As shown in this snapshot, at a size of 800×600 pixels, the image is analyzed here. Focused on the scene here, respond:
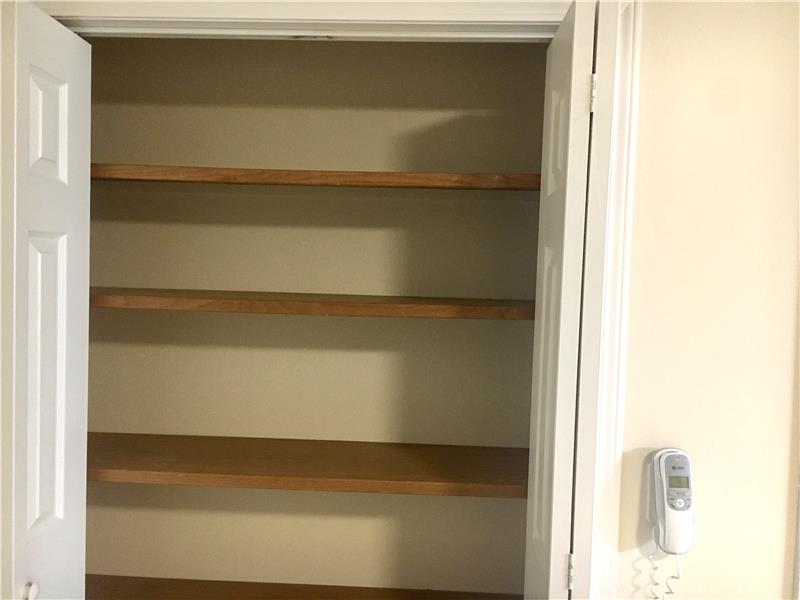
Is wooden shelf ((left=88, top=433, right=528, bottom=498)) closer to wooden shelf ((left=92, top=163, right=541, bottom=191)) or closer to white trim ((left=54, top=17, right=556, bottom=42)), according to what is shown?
wooden shelf ((left=92, top=163, right=541, bottom=191))

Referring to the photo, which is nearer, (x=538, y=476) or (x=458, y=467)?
(x=538, y=476)

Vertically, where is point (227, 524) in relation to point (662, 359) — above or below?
below

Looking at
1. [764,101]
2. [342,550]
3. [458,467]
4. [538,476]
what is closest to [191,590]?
[342,550]

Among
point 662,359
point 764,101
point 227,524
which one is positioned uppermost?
point 764,101

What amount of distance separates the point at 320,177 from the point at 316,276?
0.44 meters

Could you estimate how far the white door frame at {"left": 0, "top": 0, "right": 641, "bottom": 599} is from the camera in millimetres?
1368

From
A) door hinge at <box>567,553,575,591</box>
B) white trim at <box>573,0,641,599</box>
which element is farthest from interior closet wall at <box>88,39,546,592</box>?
door hinge at <box>567,553,575,591</box>

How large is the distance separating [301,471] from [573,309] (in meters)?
0.85

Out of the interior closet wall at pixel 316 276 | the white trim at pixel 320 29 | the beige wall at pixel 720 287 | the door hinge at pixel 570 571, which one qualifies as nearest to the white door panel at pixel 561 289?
the door hinge at pixel 570 571

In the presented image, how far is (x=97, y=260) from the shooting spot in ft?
6.98

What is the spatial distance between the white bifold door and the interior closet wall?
0.49 metres

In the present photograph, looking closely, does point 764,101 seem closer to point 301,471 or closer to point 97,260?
point 301,471

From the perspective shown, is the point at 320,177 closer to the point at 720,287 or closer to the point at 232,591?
the point at 720,287

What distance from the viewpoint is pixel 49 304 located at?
1499 millimetres
